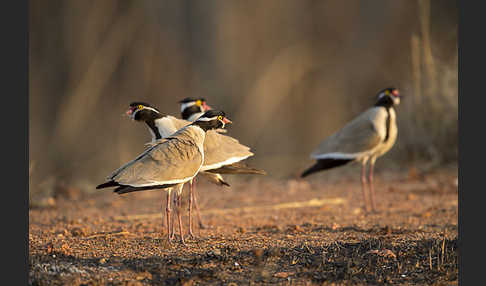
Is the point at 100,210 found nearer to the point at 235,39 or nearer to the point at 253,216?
the point at 253,216

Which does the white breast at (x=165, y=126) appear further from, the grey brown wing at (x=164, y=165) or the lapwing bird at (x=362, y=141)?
the lapwing bird at (x=362, y=141)

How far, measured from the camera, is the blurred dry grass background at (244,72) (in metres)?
10.0

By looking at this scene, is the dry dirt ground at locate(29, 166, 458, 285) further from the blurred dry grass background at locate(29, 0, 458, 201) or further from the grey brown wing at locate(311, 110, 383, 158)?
the blurred dry grass background at locate(29, 0, 458, 201)

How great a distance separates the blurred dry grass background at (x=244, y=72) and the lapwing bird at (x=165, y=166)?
389cm

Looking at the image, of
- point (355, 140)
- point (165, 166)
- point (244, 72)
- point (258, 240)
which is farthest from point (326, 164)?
point (244, 72)

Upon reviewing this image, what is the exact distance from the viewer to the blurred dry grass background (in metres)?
10.0

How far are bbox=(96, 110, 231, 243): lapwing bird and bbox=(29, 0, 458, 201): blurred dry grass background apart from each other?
3.89m

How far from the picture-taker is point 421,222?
640cm

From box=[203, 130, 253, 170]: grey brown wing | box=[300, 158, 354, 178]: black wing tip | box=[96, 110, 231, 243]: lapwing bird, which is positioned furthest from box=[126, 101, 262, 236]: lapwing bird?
box=[300, 158, 354, 178]: black wing tip

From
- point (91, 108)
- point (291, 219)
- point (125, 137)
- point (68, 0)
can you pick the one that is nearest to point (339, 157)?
point (291, 219)

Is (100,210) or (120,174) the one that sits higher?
(120,174)

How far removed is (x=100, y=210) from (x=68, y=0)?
489 centimetres

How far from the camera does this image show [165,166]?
480 cm

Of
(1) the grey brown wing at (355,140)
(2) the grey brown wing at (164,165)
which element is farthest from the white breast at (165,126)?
(1) the grey brown wing at (355,140)
